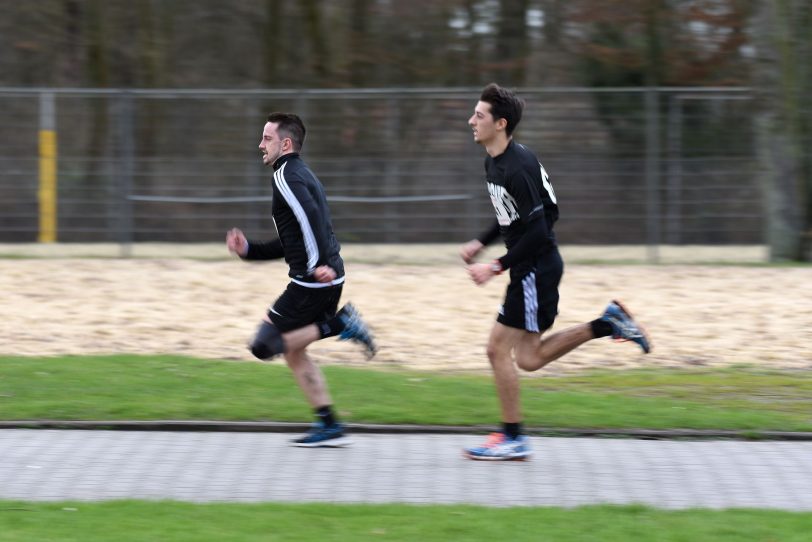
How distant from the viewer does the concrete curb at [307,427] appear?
24.8ft

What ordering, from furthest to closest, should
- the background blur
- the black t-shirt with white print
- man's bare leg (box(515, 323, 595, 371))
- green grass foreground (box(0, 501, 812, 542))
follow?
1. the background blur
2. man's bare leg (box(515, 323, 595, 371))
3. the black t-shirt with white print
4. green grass foreground (box(0, 501, 812, 542))

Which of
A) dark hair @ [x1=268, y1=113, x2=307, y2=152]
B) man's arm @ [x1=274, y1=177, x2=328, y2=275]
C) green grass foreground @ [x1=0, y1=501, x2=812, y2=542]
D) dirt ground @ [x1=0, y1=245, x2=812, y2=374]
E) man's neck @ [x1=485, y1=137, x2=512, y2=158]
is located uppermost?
dark hair @ [x1=268, y1=113, x2=307, y2=152]

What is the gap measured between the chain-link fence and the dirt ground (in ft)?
1.93

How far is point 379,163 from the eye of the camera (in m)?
17.6

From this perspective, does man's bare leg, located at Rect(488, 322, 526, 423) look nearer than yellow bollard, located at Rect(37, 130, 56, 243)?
Yes

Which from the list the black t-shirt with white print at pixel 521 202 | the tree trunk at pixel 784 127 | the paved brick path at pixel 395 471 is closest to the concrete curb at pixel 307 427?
the paved brick path at pixel 395 471

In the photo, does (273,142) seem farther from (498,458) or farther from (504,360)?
(498,458)

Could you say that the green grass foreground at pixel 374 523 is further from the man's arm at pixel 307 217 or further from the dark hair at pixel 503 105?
the dark hair at pixel 503 105

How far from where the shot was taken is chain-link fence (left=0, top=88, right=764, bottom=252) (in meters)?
17.1

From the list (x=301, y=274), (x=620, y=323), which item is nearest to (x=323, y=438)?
(x=301, y=274)

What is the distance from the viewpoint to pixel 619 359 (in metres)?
10.6

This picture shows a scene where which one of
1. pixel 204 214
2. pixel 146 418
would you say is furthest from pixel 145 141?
pixel 146 418

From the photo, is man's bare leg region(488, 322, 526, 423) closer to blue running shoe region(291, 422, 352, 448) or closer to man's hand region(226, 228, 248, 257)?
blue running shoe region(291, 422, 352, 448)

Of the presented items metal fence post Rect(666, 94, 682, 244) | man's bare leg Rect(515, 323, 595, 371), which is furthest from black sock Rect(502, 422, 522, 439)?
metal fence post Rect(666, 94, 682, 244)
